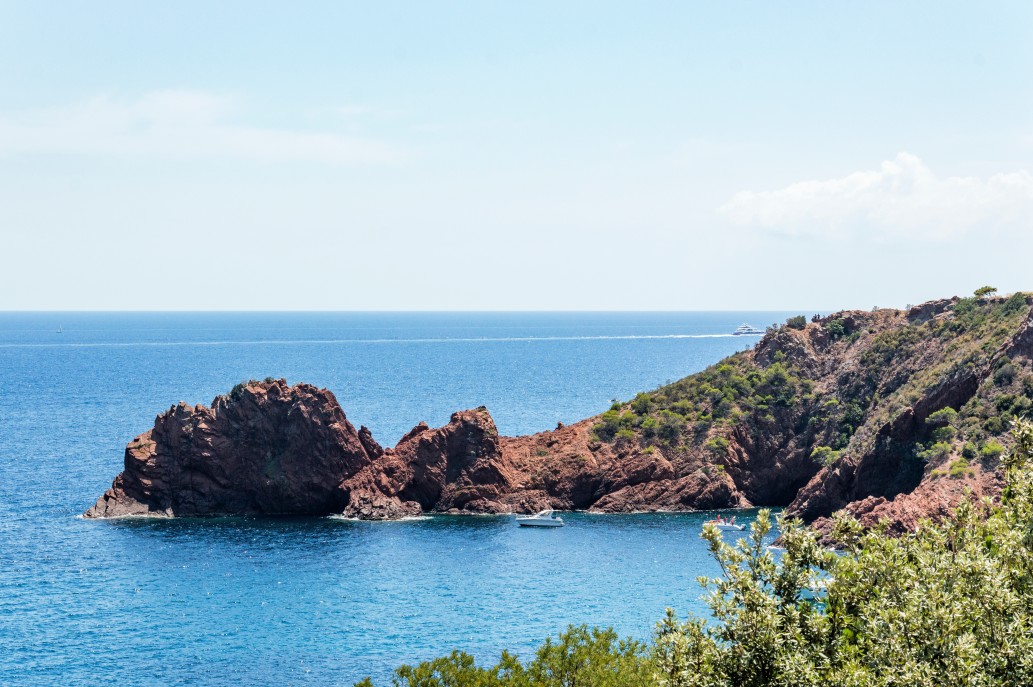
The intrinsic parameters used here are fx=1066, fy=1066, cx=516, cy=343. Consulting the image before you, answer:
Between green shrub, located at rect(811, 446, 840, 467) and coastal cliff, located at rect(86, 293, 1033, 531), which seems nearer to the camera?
coastal cliff, located at rect(86, 293, 1033, 531)

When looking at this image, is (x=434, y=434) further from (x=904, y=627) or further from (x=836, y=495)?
(x=904, y=627)

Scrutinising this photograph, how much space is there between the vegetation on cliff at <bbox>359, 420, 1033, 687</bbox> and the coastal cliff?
176ft

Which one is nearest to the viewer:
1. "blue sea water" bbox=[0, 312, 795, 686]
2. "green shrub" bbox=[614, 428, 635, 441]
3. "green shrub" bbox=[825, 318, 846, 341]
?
"blue sea water" bbox=[0, 312, 795, 686]

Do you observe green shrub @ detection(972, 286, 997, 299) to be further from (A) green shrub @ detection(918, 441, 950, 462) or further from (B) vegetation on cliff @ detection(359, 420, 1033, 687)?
(B) vegetation on cliff @ detection(359, 420, 1033, 687)

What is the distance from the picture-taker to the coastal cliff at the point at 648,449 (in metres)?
88.7

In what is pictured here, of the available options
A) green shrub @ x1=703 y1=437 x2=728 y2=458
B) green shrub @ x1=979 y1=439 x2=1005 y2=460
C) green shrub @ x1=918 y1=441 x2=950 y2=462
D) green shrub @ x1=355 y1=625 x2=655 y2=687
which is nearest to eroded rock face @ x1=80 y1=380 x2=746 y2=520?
green shrub @ x1=703 y1=437 x2=728 y2=458

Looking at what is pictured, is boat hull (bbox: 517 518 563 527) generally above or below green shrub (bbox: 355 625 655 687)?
below

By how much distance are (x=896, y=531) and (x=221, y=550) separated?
4905cm

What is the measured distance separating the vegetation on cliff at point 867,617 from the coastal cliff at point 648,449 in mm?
53791

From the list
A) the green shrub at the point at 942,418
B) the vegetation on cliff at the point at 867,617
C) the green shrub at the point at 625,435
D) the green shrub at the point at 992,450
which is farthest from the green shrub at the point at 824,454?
the vegetation on cliff at the point at 867,617

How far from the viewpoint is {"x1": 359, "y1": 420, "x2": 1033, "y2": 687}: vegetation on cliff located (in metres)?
23.7

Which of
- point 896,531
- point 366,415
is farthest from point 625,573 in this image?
point 366,415

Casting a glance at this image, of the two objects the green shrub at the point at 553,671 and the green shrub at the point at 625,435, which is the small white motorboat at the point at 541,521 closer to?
the green shrub at the point at 625,435

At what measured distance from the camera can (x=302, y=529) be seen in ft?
289
